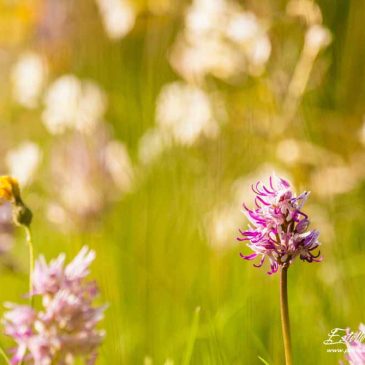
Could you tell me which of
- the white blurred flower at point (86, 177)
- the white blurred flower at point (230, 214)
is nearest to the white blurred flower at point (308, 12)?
the white blurred flower at point (230, 214)

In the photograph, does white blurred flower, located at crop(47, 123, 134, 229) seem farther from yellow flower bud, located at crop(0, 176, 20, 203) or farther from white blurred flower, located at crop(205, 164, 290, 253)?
yellow flower bud, located at crop(0, 176, 20, 203)

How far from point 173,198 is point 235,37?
234mm

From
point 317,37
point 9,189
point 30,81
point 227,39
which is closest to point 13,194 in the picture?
point 9,189

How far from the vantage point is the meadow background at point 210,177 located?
773 mm

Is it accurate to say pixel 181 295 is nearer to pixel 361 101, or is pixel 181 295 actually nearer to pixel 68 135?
pixel 361 101

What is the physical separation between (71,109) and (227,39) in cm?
37

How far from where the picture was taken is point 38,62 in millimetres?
1695

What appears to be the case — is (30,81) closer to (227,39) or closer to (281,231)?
(227,39)

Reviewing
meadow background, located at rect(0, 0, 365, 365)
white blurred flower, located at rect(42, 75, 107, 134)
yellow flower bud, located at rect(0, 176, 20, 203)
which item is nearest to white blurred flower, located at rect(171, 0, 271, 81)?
meadow background, located at rect(0, 0, 365, 365)

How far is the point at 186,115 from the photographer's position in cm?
120

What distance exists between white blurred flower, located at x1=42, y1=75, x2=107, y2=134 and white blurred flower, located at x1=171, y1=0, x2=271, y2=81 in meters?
0.25

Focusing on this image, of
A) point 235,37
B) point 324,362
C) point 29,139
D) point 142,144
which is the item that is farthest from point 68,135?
point 324,362

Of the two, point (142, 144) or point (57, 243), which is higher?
point (142, 144)

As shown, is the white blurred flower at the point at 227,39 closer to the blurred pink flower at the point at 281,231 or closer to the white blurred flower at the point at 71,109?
the white blurred flower at the point at 71,109
